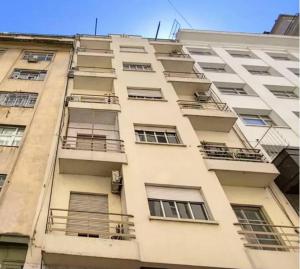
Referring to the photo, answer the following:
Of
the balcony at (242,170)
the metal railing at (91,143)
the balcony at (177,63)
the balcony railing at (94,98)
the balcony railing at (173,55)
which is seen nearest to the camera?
the balcony at (242,170)

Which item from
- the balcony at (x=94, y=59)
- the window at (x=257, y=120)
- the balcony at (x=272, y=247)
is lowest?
the balcony at (x=272, y=247)

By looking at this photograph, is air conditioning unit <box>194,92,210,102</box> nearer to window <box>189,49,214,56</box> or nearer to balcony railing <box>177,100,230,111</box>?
balcony railing <box>177,100,230,111</box>

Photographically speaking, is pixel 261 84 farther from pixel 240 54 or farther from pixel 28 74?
pixel 28 74

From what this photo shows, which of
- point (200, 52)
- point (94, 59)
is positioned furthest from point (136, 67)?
point (200, 52)

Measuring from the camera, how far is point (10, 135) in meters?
11.5

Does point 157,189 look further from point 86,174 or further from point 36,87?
point 36,87

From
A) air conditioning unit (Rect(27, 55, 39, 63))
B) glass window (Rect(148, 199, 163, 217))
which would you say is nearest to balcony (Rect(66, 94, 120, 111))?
air conditioning unit (Rect(27, 55, 39, 63))

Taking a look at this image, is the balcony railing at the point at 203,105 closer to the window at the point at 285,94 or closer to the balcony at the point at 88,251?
the window at the point at 285,94

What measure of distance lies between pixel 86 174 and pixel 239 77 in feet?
39.7

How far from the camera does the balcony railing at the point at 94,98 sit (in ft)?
43.6

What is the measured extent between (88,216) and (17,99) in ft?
24.5

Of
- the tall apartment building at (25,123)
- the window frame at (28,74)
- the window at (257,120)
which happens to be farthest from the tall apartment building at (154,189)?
the window frame at (28,74)

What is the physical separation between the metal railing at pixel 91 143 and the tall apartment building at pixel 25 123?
0.53 metres

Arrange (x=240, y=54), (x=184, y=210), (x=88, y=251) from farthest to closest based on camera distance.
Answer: (x=240, y=54) → (x=184, y=210) → (x=88, y=251)
